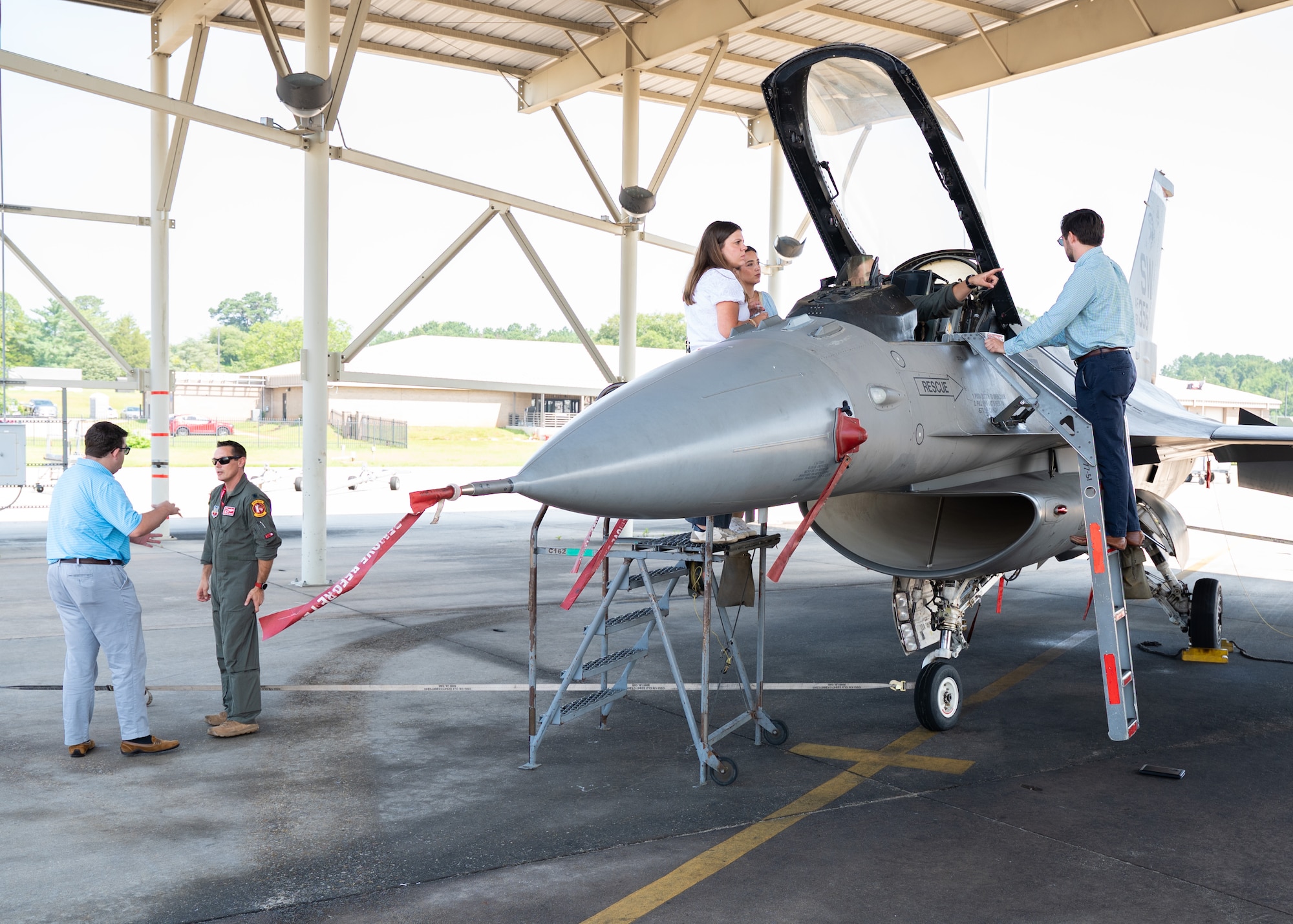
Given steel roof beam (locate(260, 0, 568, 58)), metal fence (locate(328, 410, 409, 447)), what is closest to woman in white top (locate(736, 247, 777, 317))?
steel roof beam (locate(260, 0, 568, 58))

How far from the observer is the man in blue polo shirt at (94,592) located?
16.3 feet

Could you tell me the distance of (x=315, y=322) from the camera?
10102 millimetres

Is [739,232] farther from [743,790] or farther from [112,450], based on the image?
[112,450]

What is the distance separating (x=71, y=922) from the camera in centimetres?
321

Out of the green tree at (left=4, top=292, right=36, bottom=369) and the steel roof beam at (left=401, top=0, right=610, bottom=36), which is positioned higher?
the green tree at (left=4, top=292, right=36, bottom=369)

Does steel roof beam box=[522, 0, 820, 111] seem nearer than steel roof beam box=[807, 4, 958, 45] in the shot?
Yes

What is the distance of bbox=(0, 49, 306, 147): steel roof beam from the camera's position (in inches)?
317

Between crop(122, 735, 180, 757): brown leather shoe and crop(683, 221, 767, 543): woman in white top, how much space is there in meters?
2.95

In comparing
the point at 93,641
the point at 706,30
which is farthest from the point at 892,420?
the point at 706,30

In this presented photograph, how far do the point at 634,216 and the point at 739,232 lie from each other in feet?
28.6

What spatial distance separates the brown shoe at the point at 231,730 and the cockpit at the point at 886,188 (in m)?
3.78

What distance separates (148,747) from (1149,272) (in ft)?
30.7

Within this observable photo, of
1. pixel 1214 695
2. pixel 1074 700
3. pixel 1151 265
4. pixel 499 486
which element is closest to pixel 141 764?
pixel 499 486

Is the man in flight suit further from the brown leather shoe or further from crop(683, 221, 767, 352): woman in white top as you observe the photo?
crop(683, 221, 767, 352): woman in white top
